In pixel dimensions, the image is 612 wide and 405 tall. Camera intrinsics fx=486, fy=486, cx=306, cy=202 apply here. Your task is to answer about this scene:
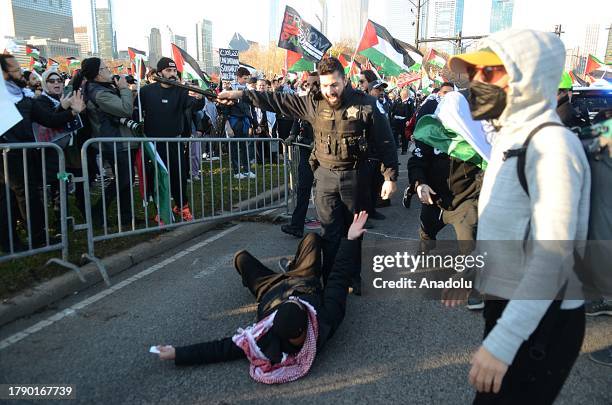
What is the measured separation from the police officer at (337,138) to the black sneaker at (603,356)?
1.86 metres

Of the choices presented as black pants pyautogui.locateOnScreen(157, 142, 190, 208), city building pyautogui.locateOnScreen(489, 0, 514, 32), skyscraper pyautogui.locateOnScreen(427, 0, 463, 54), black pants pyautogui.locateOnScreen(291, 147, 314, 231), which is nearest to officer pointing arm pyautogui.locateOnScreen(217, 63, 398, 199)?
black pants pyautogui.locateOnScreen(291, 147, 314, 231)

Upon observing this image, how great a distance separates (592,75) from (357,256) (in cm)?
2592

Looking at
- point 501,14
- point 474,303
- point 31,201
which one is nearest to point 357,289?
point 474,303

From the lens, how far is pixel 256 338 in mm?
3123

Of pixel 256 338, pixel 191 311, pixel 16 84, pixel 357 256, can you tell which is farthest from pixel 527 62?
pixel 16 84

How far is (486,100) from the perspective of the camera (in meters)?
1.67

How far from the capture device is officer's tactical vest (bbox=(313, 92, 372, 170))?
160 inches

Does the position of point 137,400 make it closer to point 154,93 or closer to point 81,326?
point 81,326

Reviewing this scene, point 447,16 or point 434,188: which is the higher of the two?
point 447,16

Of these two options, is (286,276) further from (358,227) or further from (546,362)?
(546,362)

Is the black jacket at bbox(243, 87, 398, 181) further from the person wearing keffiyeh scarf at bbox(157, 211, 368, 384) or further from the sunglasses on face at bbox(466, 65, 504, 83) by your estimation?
the sunglasses on face at bbox(466, 65, 504, 83)

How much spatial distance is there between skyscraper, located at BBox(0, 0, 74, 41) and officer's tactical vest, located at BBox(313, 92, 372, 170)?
78.5 meters

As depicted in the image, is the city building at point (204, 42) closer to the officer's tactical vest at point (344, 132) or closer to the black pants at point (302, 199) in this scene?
the black pants at point (302, 199)

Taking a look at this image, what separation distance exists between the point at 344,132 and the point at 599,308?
2.54 metres
